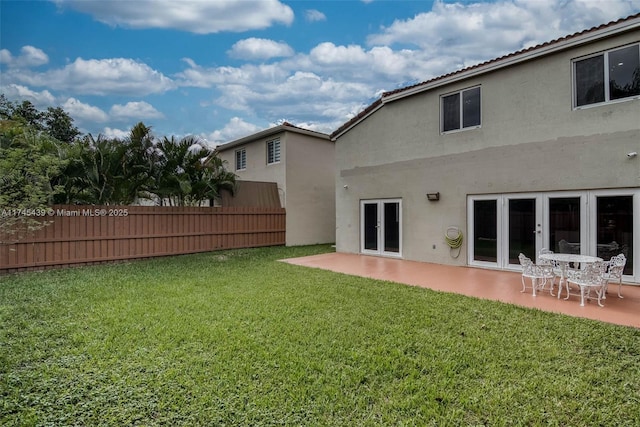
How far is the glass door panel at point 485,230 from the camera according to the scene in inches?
415

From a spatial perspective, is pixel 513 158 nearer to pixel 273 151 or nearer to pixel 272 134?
pixel 272 134

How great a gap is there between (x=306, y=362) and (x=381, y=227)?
32.4 feet

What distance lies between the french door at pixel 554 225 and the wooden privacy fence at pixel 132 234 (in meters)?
9.80

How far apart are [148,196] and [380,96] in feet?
34.0

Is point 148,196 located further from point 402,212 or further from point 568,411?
point 568,411

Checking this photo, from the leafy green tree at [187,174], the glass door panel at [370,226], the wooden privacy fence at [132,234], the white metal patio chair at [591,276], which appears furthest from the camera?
the glass door panel at [370,226]

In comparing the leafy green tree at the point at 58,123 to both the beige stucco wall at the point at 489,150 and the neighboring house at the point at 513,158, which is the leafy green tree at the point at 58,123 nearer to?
the beige stucco wall at the point at 489,150

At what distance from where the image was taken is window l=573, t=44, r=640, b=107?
8234mm

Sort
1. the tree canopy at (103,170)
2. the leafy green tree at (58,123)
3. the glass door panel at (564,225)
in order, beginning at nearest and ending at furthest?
the glass door panel at (564,225) < the tree canopy at (103,170) < the leafy green tree at (58,123)

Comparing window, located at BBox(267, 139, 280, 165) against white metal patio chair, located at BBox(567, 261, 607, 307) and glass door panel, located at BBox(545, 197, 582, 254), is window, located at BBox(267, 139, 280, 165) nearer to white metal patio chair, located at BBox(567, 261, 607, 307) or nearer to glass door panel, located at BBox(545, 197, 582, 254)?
glass door panel, located at BBox(545, 197, 582, 254)

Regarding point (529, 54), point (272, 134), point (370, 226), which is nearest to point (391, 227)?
point (370, 226)

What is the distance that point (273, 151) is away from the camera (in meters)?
18.2

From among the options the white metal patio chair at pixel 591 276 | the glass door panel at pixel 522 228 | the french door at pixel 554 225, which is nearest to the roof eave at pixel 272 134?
the french door at pixel 554 225

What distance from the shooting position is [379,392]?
3.71 metres
